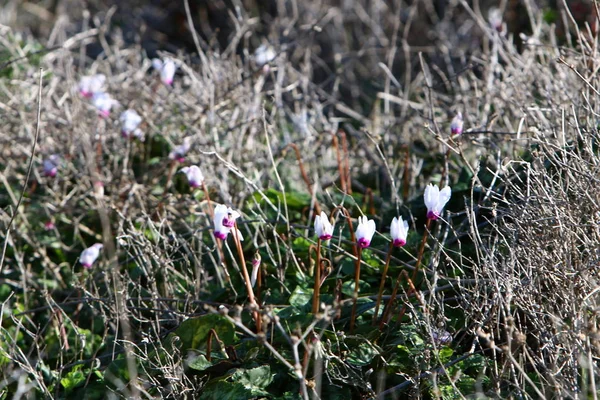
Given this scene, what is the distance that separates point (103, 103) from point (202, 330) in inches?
68.4

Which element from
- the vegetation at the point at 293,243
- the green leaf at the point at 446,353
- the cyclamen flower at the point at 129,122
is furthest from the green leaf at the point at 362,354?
the cyclamen flower at the point at 129,122

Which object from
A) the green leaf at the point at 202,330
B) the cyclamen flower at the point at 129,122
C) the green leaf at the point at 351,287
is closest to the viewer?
the green leaf at the point at 202,330

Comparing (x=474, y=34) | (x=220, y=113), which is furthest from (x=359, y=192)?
(x=474, y=34)

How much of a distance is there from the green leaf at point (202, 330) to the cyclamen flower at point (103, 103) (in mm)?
1650

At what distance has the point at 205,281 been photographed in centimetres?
308

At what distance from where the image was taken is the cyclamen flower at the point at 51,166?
3.79 meters

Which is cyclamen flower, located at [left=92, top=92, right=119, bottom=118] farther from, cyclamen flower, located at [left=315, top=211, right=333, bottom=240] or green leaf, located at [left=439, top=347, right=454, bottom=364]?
green leaf, located at [left=439, top=347, right=454, bottom=364]

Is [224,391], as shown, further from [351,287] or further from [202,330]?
[351,287]

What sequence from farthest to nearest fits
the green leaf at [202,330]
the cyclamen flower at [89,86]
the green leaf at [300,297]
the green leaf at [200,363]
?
the cyclamen flower at [89,86], the green leaf at [300,297], the green leaf at [202,330], the green leaf at [200,363]

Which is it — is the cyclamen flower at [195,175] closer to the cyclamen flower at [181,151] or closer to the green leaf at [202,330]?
the green leaf at [202,330]

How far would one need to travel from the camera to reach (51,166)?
3807 mm

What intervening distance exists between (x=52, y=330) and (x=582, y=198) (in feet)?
7.02

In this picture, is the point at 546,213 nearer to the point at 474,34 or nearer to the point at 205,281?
the point at 205,281

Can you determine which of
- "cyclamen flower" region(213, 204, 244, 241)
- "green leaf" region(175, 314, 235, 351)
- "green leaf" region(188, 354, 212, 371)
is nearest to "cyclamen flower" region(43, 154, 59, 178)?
"green leaf" region(175, 314, 235, 351)
